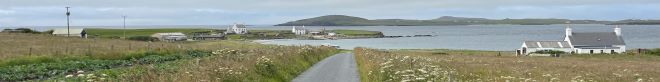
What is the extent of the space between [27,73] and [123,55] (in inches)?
650

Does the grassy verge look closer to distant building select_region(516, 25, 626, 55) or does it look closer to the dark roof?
distant building select_region(516, 25, 626, 55)

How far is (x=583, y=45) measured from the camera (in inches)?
3903

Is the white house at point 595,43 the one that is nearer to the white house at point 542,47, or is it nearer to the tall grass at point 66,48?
the white house at point 542,47

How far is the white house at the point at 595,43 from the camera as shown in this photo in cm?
9912

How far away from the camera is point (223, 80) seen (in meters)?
17.2

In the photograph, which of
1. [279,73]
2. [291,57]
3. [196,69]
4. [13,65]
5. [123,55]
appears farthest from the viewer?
[123,55]

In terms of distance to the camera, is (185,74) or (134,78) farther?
(185,74)

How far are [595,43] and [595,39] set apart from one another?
563mm

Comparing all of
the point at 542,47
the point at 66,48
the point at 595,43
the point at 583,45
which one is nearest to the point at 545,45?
the point at 542,47

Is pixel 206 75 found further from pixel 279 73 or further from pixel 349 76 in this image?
pixel 349 76

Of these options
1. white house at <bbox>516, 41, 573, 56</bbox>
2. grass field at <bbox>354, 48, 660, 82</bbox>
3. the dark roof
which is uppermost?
grass field at <bbox>354, 48, 660, 82</bbox>

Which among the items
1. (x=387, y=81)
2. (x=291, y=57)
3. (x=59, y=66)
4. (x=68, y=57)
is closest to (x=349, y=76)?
(x=291, y=57)

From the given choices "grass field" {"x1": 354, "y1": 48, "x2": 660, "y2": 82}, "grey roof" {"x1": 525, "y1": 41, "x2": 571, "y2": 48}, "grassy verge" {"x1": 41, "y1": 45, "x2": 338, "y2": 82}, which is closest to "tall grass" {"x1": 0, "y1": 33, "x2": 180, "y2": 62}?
"grassy verge" {"x1": 41, "y1": 45, "x2": 338, "y2": 82}

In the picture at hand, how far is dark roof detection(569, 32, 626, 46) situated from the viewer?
327 ft
